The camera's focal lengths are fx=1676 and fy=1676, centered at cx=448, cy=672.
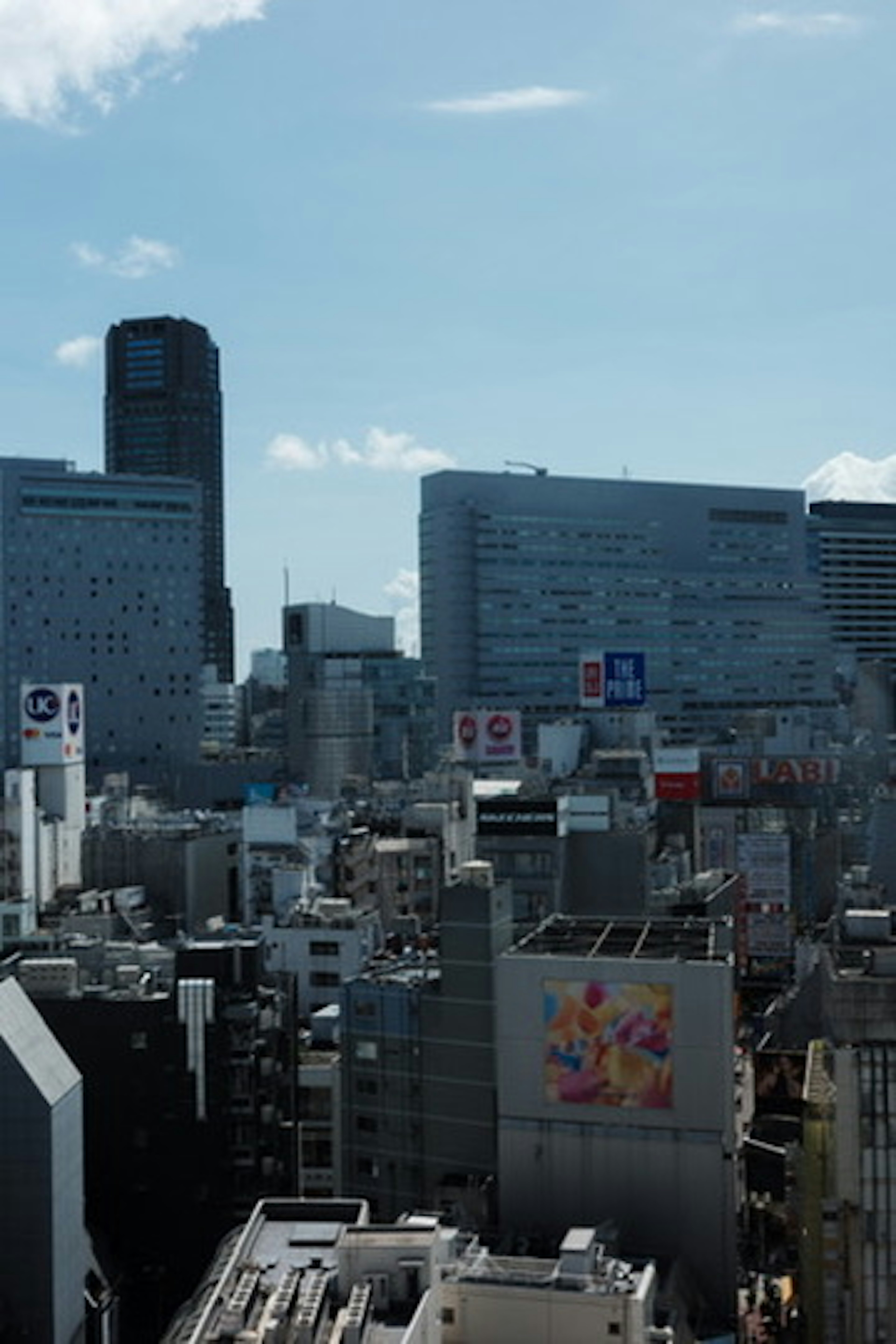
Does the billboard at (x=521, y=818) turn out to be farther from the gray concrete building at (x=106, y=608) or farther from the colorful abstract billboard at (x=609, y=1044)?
the gray concrete building at (x=106, y=608)

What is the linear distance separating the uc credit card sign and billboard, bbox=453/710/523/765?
18010mm

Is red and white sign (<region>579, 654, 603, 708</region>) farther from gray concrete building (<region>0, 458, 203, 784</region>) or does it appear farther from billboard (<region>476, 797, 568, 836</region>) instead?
billboard (<region>476, 797, 568, 836</region>)

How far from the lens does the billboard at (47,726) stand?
292 ft

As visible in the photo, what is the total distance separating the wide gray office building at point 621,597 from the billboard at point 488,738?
166 feet

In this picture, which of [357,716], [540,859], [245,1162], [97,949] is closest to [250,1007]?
[245,1162]

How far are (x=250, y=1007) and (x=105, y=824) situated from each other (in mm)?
52335

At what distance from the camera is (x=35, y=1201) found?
35031 millimetres

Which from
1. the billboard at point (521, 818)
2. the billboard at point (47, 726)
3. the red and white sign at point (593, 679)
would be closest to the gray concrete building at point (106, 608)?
the red and white sign at point (593, 679)

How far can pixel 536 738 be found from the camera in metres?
163

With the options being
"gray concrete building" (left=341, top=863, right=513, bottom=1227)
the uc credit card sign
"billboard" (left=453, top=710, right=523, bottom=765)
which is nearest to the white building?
"gray concrete building" (left=341, top=863, right=513, bottom=1227)

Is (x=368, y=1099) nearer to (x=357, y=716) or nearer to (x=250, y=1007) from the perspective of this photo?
(x=250, y=1007)

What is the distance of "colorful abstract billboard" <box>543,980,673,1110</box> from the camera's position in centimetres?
3531

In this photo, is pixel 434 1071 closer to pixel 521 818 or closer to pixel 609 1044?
pixel 609 1044

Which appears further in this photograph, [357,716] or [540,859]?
[357,716]
